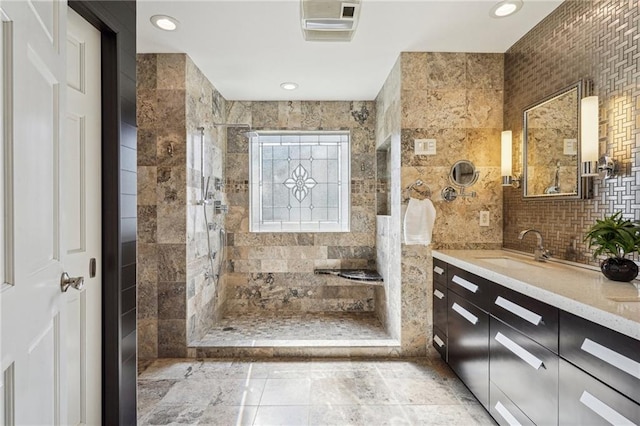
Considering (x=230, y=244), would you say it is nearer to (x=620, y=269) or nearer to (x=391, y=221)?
(x=391, y=221)

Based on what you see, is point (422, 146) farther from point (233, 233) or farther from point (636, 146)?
point (233, 233)

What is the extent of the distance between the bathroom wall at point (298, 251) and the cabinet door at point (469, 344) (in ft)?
5.25

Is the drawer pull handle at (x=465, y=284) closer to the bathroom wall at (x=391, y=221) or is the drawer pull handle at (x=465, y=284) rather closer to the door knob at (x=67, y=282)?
the bathroom wall at (x=391, y=221)

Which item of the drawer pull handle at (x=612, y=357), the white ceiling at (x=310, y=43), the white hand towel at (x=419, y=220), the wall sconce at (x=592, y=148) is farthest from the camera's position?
the white hand towel at (x=419, y=220)

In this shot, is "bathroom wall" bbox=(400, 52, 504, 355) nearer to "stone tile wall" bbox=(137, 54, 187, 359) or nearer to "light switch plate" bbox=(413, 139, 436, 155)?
"light switch plate" bbox=(413, 139, 436, 155)

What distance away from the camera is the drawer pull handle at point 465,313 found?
2.04 meters

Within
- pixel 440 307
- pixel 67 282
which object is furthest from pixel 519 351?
pixel 67 282

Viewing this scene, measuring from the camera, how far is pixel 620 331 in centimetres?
104

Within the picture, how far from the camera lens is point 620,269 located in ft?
4.99

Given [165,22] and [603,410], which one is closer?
[603,410]

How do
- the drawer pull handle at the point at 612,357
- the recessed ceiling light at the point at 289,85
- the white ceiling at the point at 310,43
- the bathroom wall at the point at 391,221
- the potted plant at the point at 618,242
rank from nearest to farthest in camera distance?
the drawer pull handle at the point at 612,357
the potted plant at the point at 618,242
the white ceiling at the point at 310,43
the bathroom wall at the point at 391,221
the recessed ceiling light at the point at 289,85

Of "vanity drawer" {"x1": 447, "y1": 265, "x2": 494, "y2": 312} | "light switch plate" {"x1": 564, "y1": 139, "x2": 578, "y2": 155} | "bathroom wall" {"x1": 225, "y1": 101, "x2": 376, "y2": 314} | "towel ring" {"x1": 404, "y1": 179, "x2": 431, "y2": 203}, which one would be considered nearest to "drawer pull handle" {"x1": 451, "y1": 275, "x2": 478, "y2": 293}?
"vanity drawer" {"x1": 447, "y1": 265, "x2": 494, "y2": 312}

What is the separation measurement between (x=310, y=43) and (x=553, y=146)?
70.0 inches

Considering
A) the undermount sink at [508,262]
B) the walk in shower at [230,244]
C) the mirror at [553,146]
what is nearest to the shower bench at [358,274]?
the walk in shower at [230,244]
